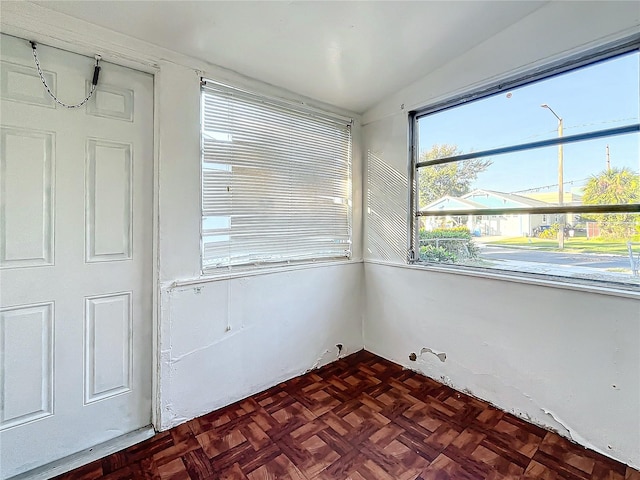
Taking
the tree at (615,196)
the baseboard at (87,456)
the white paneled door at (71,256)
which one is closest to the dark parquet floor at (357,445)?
the baseboard at (87,456)

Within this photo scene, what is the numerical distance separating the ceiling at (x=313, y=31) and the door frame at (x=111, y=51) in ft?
0.25

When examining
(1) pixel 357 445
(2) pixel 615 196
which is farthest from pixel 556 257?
(1) pixel 357 445

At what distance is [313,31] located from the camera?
5.95 ft

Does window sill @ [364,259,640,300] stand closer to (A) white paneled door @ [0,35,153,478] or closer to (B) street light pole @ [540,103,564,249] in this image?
(B) street light pole @ [540,103,564,249]

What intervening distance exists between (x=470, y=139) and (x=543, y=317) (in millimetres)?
1334

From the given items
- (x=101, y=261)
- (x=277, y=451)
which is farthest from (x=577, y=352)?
(x=101, y=261)

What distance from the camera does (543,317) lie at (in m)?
1.86

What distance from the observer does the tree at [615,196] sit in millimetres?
1594

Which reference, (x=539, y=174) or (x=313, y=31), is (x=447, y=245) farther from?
(x=313, y=31)

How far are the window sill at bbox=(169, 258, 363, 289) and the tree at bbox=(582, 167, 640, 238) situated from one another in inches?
71.0

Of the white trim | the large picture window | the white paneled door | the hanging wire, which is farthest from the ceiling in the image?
the large picture window

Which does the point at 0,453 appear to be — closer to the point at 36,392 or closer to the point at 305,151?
the point at 36,392

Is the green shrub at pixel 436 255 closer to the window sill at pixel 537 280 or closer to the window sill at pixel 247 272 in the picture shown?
the window sill at pixel 537 280

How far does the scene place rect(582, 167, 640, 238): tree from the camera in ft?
5.23
